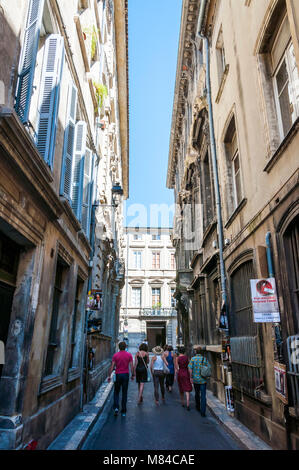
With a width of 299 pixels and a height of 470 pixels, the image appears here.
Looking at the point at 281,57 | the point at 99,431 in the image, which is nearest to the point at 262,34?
the point at 281,57

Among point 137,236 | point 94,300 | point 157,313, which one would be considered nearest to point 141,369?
point 94,300

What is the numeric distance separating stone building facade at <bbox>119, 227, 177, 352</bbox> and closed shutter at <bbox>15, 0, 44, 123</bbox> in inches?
1414

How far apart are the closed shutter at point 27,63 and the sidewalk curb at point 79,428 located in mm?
5073

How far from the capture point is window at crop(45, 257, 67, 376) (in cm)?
672

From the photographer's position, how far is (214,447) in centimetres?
579

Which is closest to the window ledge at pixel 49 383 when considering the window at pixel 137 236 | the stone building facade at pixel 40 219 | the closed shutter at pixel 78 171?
the stone building facade at pixel 40 219

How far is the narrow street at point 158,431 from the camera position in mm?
5812

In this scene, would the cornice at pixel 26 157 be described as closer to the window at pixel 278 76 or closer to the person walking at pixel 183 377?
the window at pixel 278 76

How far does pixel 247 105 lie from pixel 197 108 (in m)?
6.05

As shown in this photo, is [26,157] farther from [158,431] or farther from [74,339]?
[74,339]

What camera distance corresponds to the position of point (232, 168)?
33.2ft

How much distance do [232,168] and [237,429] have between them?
671 cm
